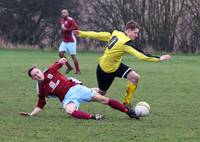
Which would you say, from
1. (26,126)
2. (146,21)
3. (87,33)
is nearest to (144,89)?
(87,33)

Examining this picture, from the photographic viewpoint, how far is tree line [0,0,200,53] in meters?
33.1

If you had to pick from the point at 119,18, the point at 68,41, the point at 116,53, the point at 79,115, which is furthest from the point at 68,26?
the point at 119,18

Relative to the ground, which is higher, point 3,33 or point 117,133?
point 117,133

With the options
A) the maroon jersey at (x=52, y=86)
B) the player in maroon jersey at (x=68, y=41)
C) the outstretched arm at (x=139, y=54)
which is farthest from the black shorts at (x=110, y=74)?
the player in maroon jersey at (x=68, y=41)

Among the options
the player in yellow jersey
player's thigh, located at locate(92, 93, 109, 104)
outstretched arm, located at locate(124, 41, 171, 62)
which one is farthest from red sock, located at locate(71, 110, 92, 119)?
the player in yellow jersey

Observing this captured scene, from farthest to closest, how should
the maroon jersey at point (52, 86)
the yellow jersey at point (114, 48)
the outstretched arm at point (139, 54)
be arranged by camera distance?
the yellow jersey at point (114, 48) < the maroon jersey at point (52, 86) < the outstretched arm at point (139, 54)

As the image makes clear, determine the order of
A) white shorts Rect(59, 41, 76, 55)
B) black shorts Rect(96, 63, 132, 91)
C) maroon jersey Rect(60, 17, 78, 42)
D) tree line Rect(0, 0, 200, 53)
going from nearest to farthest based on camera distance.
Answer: black shorts Rect(96, 63, 132, 91) → maroon jersey Rect(60, 17, 78, 42) → white shorts Rect(59, 41, 76, 55) → tree line Rect(0, 0, 200, 53)

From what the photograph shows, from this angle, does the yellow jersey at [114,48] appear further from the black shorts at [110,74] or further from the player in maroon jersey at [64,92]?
the player in maroon jersey at [64,92]

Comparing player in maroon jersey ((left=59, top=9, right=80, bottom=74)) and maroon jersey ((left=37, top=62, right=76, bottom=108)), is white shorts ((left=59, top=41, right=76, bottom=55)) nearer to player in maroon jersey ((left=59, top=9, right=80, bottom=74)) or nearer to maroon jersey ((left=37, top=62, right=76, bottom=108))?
player in maroon jersey ((left=59, top=9, right=80, bottom=74))

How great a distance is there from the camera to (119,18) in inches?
1320

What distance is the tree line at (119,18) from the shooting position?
33094 millimetres

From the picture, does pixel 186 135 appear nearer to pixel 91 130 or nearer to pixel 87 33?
pixel 91 130

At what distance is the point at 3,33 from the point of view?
111 feet

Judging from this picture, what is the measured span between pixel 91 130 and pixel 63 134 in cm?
47
